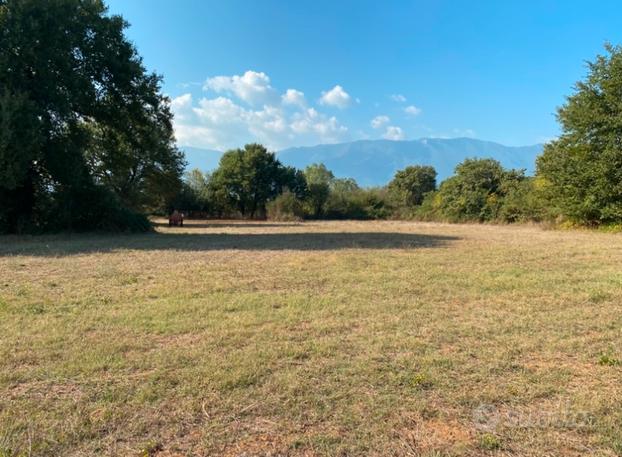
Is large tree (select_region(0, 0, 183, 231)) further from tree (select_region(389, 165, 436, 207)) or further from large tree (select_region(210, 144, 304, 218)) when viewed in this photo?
tree (select_region(389, 165, 436, 207))

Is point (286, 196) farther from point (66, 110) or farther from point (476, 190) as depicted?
point (66, 110)

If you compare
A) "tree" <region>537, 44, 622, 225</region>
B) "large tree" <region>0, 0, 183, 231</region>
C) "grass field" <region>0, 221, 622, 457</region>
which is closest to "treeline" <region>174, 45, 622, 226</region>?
"tree" <region>537, 44, 622, 225</region>

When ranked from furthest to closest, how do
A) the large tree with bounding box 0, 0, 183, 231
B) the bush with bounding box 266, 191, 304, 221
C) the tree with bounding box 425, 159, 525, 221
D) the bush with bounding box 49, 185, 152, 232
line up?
the bush with bounding box 266, 191, 304, 221, the tree with bounding box 425, 159, 525, 221, the bush with bounding box 49, 185, 152, 232, the large tree with bounding box 0, 0, 183, 231

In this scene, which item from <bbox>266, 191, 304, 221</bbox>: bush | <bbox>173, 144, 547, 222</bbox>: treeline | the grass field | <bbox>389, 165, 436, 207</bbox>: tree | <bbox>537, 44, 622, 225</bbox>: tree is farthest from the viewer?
<bbox>389, 165, 436, 207</bbox>: tree

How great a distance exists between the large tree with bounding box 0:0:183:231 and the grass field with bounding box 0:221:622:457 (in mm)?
8703

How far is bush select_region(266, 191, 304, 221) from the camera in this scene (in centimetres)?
3266

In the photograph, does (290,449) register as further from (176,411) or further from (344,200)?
(344,200)

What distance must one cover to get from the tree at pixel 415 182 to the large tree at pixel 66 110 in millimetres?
33828

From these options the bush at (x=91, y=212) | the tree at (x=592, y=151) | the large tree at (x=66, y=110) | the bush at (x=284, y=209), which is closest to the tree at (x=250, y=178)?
the bush at (x=284, y=209)

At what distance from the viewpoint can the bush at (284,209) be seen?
107ft

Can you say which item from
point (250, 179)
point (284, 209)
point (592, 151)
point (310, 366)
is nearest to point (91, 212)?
point (310, 366)

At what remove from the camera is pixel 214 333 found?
3893mm

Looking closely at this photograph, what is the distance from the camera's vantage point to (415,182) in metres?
48.5

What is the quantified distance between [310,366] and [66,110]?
47.3 feet
